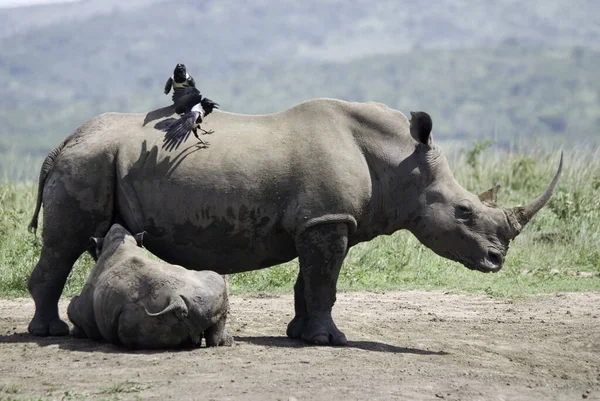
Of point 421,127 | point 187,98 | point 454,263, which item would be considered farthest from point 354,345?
point 454,263

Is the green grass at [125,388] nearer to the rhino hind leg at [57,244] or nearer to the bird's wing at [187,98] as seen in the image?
the rhino hind leg at [57,244]

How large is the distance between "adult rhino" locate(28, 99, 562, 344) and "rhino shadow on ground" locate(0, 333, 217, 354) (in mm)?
168

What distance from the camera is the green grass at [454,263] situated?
12.3 m

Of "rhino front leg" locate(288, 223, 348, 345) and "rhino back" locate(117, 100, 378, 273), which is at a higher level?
"rhino back" locate(117, 100, 378, 273)

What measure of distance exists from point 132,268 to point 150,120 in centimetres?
149

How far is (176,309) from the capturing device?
8.01 metres

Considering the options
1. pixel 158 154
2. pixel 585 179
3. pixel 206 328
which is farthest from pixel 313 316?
pixel 585 179

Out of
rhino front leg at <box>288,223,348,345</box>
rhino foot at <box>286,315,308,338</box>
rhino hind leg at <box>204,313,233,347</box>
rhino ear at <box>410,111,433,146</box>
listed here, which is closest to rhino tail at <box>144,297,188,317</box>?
rhino hind leg at <box>204,313,233,347</box>

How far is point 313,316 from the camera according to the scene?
9023mm

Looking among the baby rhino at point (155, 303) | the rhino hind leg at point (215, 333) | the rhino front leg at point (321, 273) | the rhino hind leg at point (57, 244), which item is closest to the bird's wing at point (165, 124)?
the rhino hind leg at point (57, 244)

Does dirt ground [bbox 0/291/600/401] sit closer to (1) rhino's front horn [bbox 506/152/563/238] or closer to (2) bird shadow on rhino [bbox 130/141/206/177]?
(1) rhino's front horn [bbox 506/152/563/238]

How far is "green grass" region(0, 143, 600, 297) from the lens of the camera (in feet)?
40.2

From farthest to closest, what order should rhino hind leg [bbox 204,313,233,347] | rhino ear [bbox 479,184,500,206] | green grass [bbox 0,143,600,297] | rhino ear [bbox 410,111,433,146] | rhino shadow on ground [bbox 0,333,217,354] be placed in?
green grass [bbox 0,143,600,297]
rhino ear [bbox 479,184,500,206]
rhino ear [bbox 410,111,433,146]
rhino hind leg [bbox 204,313,233,347]
rhino shadow on ground [bbox 0,333,217,354]

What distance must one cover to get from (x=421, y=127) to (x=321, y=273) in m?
1.41
